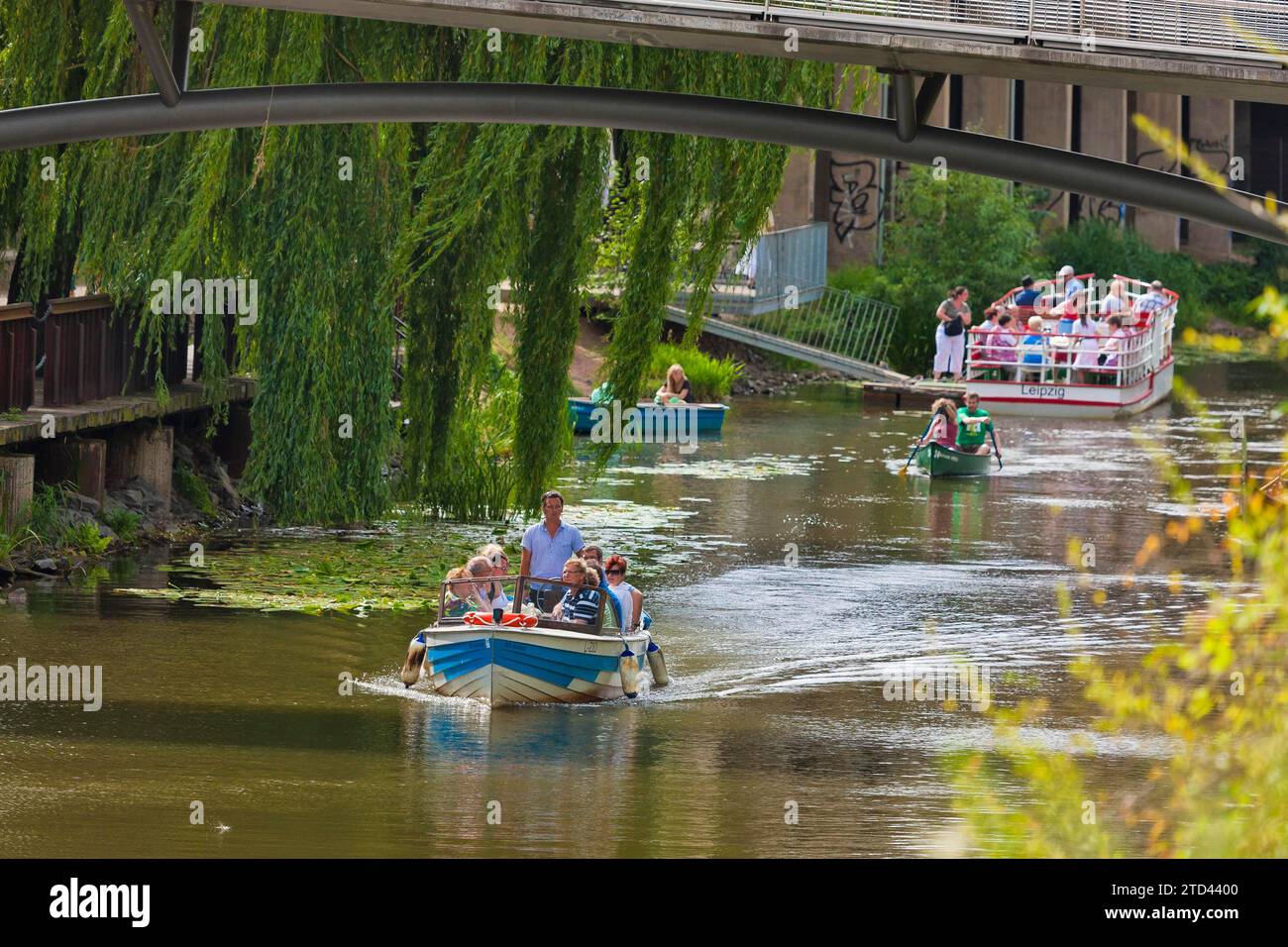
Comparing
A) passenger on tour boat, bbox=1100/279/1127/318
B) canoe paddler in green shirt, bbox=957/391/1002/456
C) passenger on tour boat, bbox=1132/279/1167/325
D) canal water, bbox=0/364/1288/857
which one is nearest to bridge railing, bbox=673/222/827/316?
passenger on tour boat, bbox=1100/279/1127/318

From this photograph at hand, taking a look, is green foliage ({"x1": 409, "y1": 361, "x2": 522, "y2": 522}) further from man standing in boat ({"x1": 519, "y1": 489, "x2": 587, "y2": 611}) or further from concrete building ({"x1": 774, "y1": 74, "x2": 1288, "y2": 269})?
concrete building ({"x1": 774, "y1": 74, "x2": 1288, "y2": 269})

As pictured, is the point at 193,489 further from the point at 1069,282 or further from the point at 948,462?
the point at 1069,282

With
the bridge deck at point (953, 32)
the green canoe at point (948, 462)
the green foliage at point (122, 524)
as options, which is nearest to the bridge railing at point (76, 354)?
the green foliage at point (122, 524)

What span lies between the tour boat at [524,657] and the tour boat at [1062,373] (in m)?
26.2

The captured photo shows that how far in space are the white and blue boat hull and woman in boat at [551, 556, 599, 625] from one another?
28 centimetres

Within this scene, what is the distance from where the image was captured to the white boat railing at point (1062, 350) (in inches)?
1638

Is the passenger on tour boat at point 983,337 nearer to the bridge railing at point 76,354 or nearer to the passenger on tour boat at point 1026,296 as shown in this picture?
the passenger on tour boat at point 1026,296

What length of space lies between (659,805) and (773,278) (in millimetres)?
34452

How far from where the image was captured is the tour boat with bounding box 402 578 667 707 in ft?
52.9

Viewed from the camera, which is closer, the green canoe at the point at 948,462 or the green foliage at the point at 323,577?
the green foliage at the point at 323,577

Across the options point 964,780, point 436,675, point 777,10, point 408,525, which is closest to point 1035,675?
point 964,780

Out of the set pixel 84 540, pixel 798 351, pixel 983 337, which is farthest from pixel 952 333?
pixel 84 540
